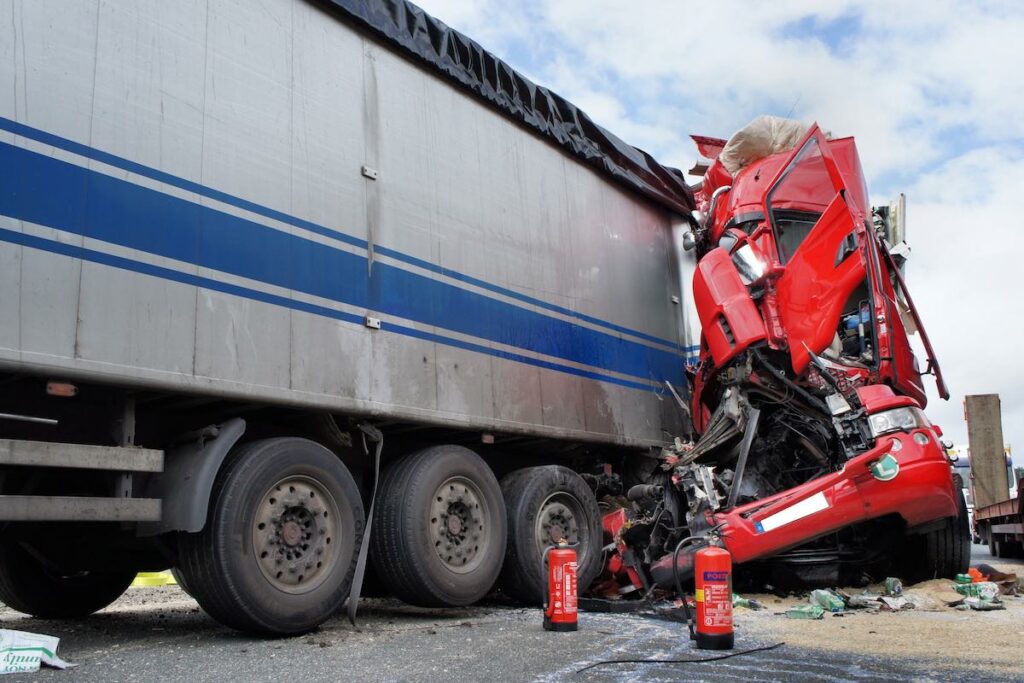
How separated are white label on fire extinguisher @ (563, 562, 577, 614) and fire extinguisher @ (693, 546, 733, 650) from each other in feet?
2.79

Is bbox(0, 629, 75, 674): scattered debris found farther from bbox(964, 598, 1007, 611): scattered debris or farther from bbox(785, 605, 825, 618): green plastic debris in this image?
bbox(964, 598, 1007, 611): scattered debris

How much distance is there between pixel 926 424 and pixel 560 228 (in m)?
3.03

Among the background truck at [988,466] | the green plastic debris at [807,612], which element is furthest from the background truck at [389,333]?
the background truck at [988,466]

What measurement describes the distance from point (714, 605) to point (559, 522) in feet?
7.73

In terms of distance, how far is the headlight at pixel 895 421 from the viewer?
585 centimetres

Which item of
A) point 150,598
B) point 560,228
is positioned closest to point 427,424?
point 560,228

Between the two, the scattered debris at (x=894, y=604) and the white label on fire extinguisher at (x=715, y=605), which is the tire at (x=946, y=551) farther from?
the white label on fire extinguisher at (x=715, y=605)

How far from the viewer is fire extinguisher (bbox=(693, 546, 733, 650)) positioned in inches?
167

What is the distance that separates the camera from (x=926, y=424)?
19.5ft

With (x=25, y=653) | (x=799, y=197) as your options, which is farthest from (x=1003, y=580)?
(x=25, y=653)

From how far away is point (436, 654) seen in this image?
4.13 meters

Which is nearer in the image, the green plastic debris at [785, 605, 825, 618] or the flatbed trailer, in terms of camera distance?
the green plastic debris at [785, 605, 825, 618]

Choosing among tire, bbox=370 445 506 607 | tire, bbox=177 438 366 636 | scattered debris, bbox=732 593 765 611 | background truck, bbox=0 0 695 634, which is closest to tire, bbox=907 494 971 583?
scattered debris, bbox=732 593 765 611

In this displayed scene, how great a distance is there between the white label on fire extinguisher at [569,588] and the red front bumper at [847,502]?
1.34m
